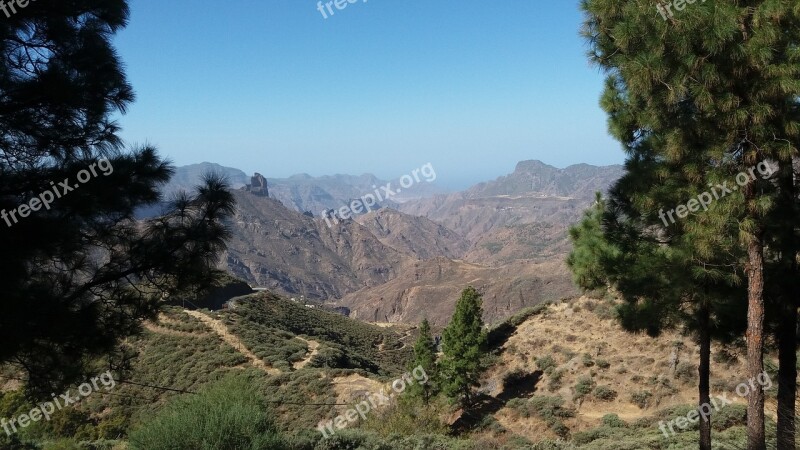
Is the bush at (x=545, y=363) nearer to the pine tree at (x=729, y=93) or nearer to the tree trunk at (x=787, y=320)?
the tree trunk at (x=787, y=320)

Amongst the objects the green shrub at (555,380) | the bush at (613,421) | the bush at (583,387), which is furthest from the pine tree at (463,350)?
the bush at (613,421)

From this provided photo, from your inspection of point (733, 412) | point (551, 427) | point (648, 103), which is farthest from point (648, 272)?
point (551, 427)

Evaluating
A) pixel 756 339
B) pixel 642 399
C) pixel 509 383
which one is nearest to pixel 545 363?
pixel 509 383

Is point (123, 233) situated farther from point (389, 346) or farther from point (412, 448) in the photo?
point (389, 346)

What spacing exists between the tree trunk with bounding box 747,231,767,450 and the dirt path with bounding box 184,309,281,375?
29532 millimetres

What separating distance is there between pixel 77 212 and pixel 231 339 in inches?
1408

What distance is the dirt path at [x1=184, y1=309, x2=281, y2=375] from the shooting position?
33.4m

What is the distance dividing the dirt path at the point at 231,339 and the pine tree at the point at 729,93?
30.2 meters

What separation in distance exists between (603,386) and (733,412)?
7017 millimetres

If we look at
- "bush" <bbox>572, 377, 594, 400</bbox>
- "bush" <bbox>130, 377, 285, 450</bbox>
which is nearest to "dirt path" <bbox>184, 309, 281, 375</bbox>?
"bush" <bbox>572, 377, 594, 400</bbox>

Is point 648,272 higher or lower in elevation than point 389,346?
higher

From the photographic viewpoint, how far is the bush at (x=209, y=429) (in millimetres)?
7848

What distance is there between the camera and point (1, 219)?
4.54m

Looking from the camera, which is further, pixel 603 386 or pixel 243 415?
pixel 603 386
